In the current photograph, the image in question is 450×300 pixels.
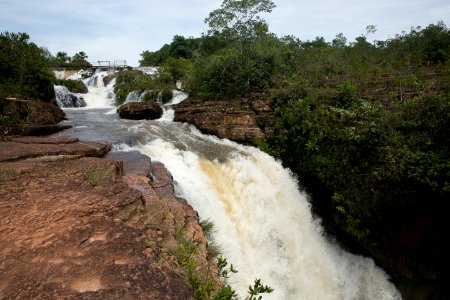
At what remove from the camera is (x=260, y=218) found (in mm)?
7523

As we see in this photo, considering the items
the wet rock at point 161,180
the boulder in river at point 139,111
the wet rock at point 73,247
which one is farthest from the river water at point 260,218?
the boulder in river at point 139,111

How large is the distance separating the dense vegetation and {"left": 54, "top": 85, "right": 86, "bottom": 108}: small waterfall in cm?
656

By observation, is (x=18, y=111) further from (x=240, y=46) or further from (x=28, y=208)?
(x=240, y=46)

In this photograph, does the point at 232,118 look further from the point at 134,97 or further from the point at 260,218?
the point at 134,97

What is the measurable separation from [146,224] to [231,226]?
3277 mm

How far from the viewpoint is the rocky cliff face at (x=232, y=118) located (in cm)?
1115

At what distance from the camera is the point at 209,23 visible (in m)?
16.2

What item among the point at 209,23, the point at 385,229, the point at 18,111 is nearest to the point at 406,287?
the point at 385,229

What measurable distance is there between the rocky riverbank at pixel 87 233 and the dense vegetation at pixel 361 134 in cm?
534

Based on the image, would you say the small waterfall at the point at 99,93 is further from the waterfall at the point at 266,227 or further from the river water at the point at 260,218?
the waterfall at the point at 266,227

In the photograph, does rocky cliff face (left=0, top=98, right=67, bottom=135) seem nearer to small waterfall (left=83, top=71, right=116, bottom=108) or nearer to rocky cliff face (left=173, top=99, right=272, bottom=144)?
rocky cliff face (left=173, top=99, right=272, bottom=144)

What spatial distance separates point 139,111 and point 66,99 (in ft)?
20.2

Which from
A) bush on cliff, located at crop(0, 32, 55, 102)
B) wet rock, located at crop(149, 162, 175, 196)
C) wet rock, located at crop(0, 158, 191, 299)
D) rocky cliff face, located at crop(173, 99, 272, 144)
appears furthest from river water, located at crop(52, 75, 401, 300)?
bush on cliff, located at crop(0, 32, 55, 102)

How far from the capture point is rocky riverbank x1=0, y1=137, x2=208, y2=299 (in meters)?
2.58
